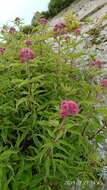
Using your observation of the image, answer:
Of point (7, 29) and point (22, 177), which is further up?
point (7, 29)

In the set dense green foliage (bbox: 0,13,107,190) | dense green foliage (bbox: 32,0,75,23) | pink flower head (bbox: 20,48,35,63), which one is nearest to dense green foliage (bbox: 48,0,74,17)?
dense green foliage (bbox: 32,0,75,23)

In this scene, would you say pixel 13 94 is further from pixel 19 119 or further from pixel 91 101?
pixel 91 101

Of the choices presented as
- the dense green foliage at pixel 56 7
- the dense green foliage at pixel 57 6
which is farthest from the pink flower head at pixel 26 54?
the dense green foliage at pixel 57 6

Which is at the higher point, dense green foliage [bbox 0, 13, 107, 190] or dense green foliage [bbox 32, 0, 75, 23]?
dense green foliage [bbox 32, 0, 75, 23]

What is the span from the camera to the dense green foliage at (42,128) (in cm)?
417

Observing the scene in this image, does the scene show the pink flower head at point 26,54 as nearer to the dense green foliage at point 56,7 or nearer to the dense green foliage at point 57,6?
the dense green foliage at point 56,7

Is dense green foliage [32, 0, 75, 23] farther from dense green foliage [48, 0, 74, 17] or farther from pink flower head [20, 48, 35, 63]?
pink flower head [20, 48, 35, 63]

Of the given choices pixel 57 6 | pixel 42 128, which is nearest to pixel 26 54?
pixel 42 128

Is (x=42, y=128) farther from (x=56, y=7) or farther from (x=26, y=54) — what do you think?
(x=56, y=7)

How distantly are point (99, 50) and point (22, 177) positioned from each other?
3835mm

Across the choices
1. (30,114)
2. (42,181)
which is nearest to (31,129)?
(30,114)

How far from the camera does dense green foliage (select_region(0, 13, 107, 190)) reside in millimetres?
4172

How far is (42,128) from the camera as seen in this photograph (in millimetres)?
4312

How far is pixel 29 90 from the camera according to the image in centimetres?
428
